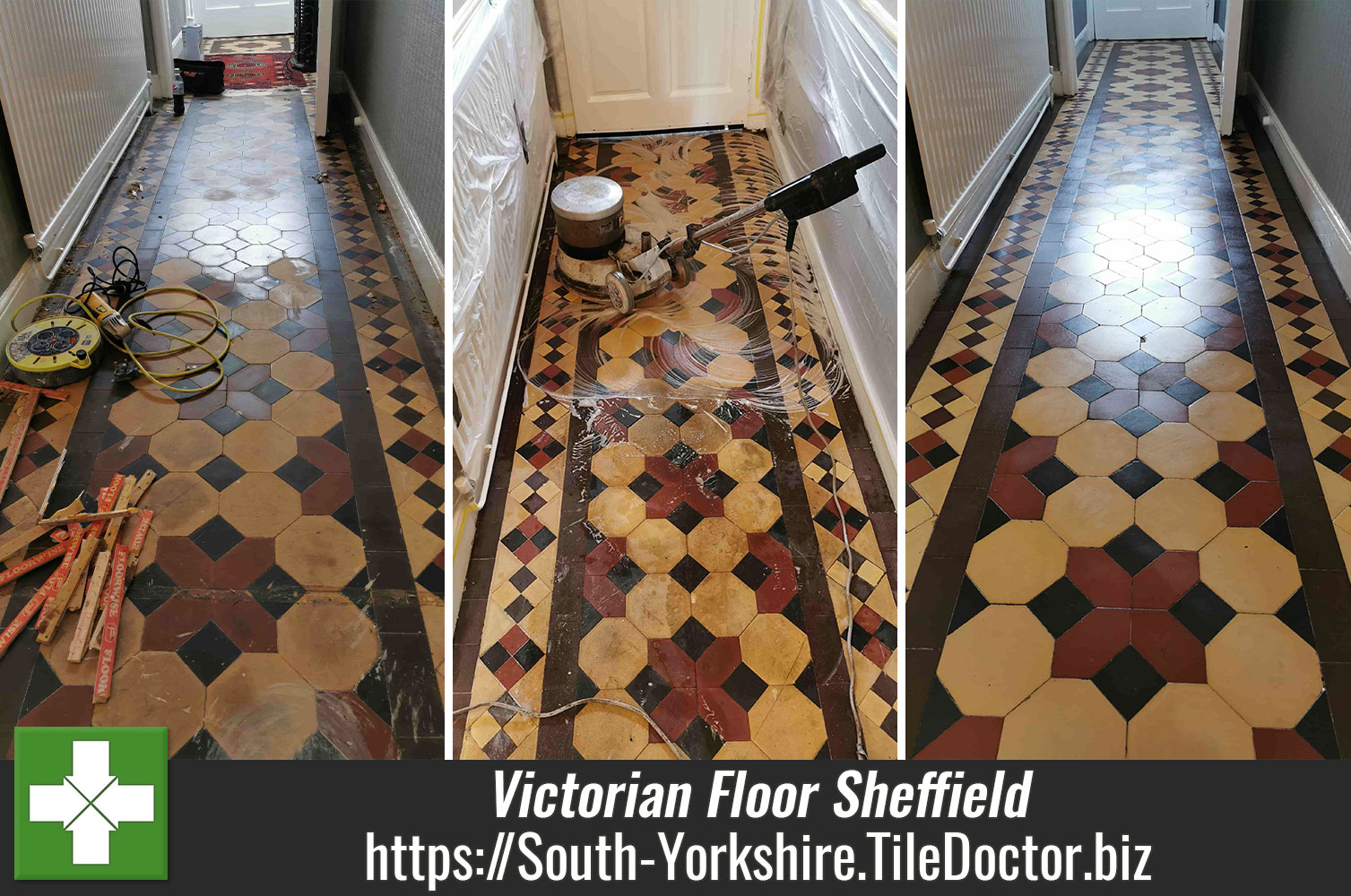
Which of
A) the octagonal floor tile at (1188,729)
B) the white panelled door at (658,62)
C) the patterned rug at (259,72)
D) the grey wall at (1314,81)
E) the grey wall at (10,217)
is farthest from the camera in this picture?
the patterned rug at (259,72)

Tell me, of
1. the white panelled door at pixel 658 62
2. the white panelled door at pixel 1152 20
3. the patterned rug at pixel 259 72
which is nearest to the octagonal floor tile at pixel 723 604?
the white panelled door at pixel 658 62

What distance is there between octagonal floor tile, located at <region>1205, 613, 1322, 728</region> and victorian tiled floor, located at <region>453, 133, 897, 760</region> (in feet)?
2.14

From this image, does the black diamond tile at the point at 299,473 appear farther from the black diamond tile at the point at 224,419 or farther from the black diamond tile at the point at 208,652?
the black diamond tile at the point at 208,652

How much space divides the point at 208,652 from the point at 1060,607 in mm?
1864

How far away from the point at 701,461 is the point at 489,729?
93cm

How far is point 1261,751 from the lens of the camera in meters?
1.66

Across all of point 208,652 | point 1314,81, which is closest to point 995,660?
point 208,652

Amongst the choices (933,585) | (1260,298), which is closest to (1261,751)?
(933,585)

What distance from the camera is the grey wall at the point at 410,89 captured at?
2.67 m

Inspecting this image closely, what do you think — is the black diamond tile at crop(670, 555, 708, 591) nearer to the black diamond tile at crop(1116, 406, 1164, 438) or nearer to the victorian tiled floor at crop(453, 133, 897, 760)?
the victorian tiled floor at crop(453, 133, 897, 760)

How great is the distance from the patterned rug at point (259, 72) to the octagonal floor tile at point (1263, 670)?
5.09 meters

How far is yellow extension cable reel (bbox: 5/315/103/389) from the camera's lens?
8.30 feet

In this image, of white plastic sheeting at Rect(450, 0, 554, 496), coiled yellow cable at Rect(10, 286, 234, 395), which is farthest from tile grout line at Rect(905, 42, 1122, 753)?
coiled yellow cable at Rect(10, 286, 234, 395)

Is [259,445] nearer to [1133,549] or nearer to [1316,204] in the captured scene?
[1133,549]
